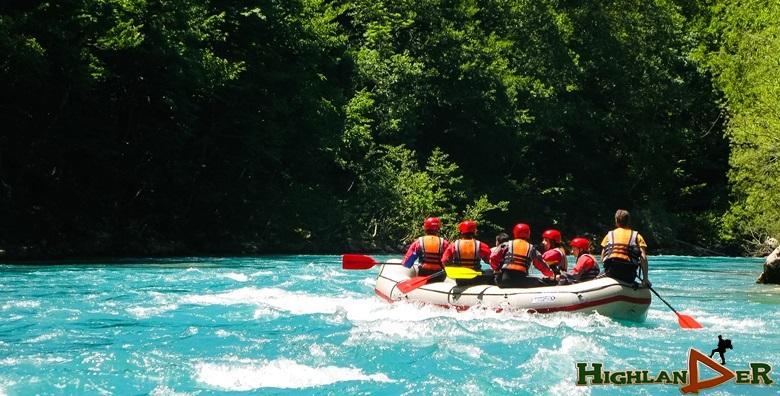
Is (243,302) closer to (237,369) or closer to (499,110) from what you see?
(237,369)

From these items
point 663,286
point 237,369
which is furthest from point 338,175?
point 237,369

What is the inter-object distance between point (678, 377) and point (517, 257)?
441cm

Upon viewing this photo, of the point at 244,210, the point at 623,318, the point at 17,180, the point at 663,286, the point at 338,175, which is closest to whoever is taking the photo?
the point at 623,318

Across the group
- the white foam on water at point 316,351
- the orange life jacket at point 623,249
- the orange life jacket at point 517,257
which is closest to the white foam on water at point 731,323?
the orange life jacket at point 623,249

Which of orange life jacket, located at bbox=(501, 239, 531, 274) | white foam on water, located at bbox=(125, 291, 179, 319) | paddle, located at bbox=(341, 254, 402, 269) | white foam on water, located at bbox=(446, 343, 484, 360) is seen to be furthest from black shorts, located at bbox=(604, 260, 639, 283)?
white foam on water, located at bbox=(125, 291, 179, 319)

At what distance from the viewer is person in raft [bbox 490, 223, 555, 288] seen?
12.7m

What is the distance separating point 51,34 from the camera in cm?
2097

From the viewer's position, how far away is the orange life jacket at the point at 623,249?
484 inches

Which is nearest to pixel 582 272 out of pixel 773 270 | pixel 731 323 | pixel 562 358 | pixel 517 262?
pixel 517 262

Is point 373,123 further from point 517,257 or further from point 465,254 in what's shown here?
point 517,257

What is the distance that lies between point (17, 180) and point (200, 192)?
591 cm

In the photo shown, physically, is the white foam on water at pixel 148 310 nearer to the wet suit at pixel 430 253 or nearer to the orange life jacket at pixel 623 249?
the wet suit at pixel 430 253

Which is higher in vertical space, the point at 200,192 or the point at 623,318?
the point at 200,192

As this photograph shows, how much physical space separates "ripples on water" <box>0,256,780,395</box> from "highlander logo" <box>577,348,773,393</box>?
5.3 inches
